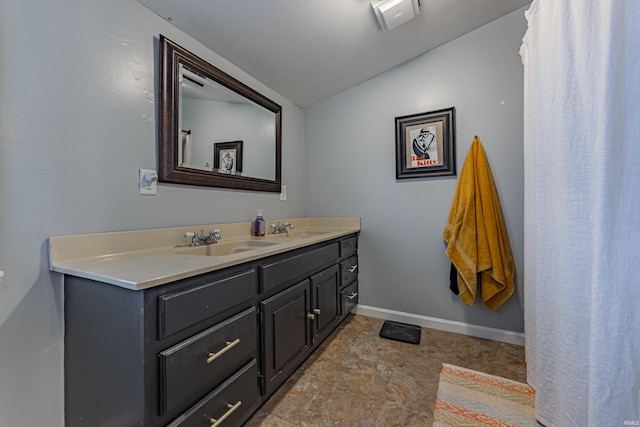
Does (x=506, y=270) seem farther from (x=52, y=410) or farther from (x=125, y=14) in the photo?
(x=125, y=14)

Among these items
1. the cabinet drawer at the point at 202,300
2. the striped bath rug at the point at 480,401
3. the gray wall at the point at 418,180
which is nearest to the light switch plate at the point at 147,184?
the cabinet drawer at the point at 202,300

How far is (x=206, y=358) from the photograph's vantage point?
88 centimetres

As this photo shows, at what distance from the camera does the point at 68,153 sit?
974 millimetres

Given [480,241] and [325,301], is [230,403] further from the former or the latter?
[480,241]

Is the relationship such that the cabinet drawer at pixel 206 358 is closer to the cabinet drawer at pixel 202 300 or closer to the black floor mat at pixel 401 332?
the cabinet drawer at pixel 202 300

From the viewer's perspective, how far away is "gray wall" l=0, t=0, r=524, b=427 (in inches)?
33.9

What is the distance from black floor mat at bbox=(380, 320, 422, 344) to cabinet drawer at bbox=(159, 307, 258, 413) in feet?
3.87

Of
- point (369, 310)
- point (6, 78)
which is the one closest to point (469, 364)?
point (369, 310)

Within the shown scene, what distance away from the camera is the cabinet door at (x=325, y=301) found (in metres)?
1.59

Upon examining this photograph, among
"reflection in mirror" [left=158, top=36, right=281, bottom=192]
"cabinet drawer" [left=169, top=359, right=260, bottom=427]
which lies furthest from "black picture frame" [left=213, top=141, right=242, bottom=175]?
"cabinet drawer" [left=169, top=359, right=260, bottom=427]

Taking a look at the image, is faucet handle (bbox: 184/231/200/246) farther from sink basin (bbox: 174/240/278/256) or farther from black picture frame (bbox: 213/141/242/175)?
black picture frame (bbox: 213/141/242/175)

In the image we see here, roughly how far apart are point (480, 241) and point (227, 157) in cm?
179

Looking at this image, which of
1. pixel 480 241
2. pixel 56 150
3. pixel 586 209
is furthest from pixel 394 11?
pixel 56 150

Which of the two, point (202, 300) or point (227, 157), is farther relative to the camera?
point (227, 157)
